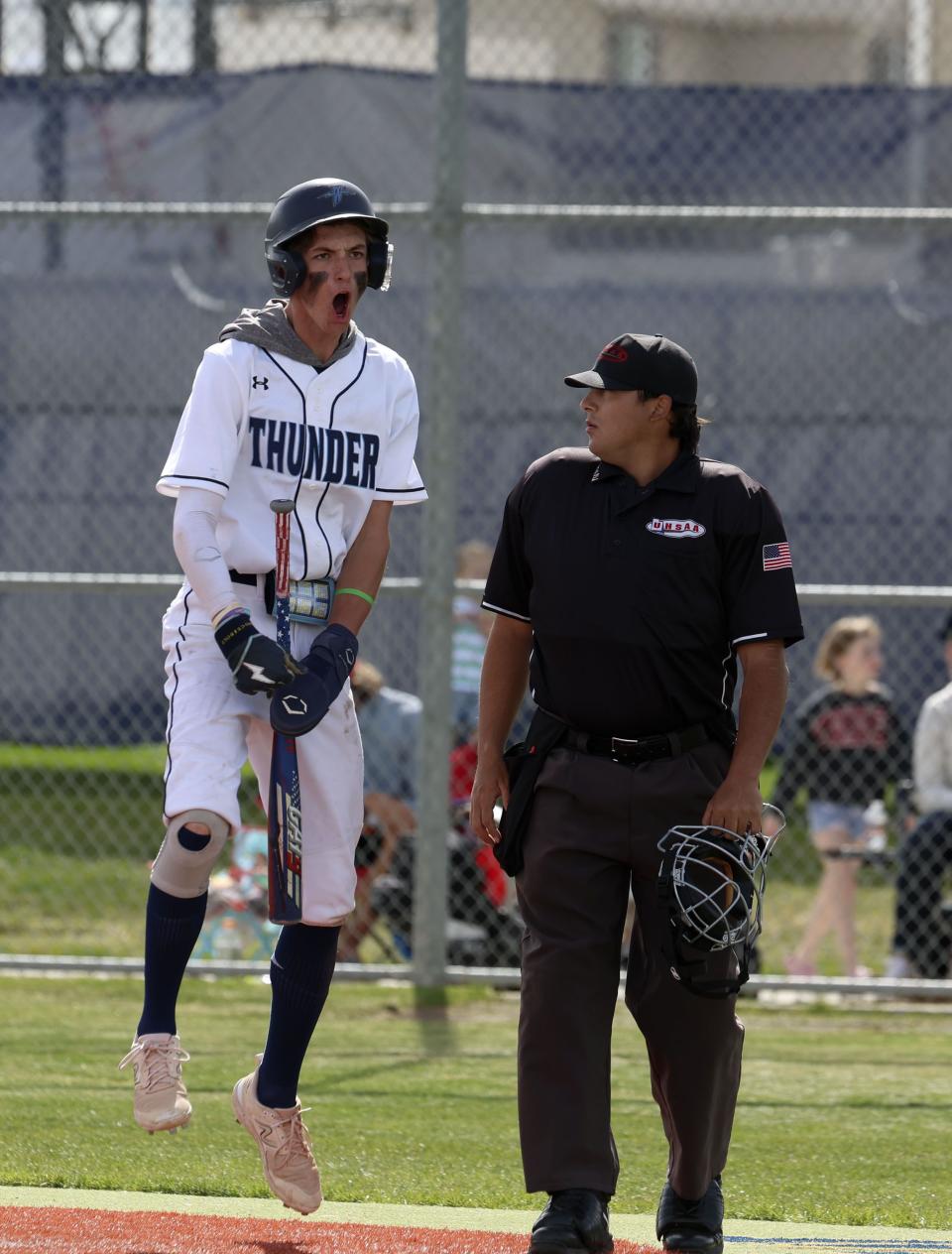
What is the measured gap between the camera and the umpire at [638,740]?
4039 mm

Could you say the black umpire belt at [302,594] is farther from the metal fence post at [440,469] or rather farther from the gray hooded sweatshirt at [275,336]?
the metal fence post at [440,469]

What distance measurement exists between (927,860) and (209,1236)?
5.02 metres

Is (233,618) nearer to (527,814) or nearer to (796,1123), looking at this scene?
(527,814)

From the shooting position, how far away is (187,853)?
13.7 feet

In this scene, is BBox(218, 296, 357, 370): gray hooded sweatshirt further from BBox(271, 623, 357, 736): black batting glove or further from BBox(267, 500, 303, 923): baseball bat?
BBox(271, 623, 357, 736): black batting glove

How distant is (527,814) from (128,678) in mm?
5650

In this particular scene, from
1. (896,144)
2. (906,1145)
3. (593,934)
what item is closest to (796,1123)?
(906,1145)

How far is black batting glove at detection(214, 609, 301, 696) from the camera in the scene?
4062 mm

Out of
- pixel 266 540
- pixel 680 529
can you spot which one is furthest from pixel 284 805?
pixel 680 529

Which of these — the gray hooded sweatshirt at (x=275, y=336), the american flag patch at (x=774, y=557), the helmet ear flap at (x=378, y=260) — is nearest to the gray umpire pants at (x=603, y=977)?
the american flag patch at (x=774, y=557)

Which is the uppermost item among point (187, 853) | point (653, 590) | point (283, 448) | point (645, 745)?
point (283, 448)

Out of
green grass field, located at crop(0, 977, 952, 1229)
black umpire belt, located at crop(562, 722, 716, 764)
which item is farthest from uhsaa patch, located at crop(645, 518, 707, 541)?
green grass field, located at crop(0, 977, 952, 1229)

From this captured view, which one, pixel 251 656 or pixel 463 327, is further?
pixel 463 327

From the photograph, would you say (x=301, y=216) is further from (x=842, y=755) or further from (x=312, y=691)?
(x=842, y=755)
